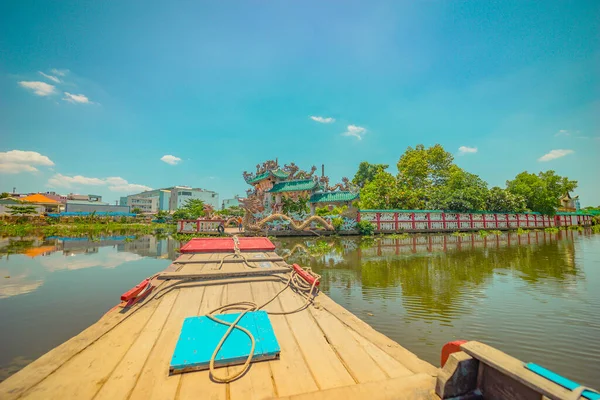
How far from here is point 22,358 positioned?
3.29 meters

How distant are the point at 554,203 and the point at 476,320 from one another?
36688mm

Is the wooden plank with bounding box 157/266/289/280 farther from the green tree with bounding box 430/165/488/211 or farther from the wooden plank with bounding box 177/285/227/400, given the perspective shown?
the green tree with bounding box 430/165/488/211

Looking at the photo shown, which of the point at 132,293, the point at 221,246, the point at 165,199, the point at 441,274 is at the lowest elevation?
the point at 441,274

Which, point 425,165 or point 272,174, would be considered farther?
point 425,165

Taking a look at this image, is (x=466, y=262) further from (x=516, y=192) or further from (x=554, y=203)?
(x=554, y=203)

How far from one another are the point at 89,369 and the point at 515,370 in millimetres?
2614

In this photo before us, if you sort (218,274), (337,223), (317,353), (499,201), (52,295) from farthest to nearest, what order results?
(499,201), (337,223), (52,295), (218,274), (317,353)

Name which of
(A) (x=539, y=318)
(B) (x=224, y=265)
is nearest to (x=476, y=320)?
(A) (x=539, y=318)

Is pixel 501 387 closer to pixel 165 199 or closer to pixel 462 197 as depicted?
pixel 462 197

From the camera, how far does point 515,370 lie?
121 cm

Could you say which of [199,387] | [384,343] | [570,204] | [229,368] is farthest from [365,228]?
[570,204]

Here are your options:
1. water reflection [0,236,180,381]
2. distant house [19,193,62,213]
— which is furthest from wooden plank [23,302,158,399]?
distant house [19,193,62,213]

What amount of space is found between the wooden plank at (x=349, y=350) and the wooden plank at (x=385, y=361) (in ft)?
0.11

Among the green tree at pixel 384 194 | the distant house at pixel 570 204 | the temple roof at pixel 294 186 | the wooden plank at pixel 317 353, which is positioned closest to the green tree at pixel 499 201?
the green tree at pixel 384 194
